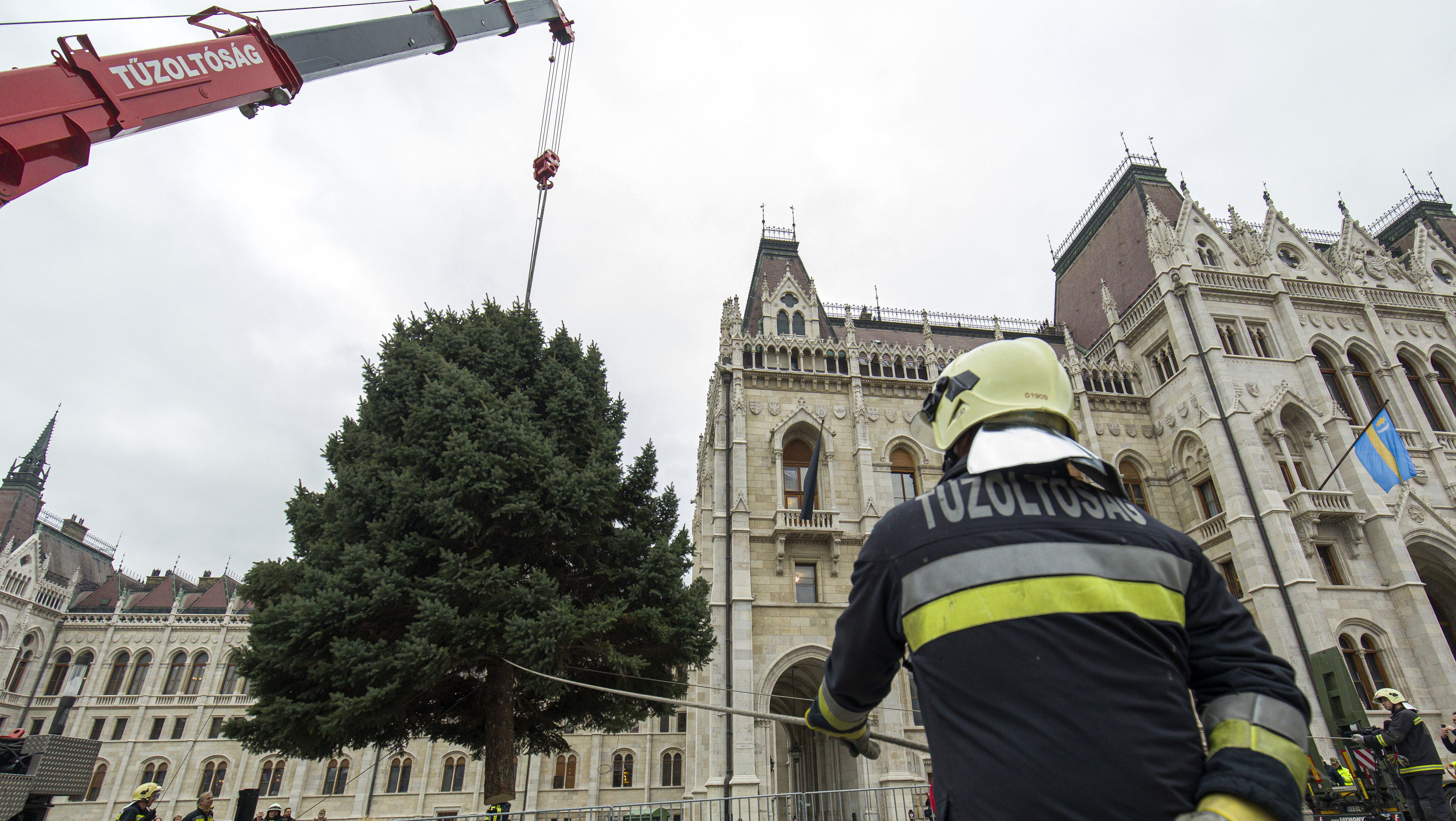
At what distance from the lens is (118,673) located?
4034 cm

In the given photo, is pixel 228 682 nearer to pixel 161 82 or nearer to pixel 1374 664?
pixel 161 82

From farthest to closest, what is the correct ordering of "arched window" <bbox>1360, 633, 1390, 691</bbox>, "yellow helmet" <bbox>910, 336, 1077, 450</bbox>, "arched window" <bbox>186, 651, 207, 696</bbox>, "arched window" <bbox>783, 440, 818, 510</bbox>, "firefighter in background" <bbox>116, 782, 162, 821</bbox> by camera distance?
"arched window" <bbox>186, 651, 207, 696</bbox> < "arched window" <bbox>783, 440, 818, 510</bbox> < "arched window" <bbox>1360, 633, 1390, 691</bbox> < "firefighter in background" <bbox>116, 782, 162, 821</bbox> < "yellow helmet" <bbox>910, 336, 1077, 450</bbox>

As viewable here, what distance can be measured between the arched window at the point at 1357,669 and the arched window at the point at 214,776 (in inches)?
1914

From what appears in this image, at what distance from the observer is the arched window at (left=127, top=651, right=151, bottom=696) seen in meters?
39.8

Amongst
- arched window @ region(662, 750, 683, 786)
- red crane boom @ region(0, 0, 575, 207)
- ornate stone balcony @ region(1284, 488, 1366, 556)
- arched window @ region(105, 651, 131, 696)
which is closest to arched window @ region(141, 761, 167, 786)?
arched window @ region(105, 651, 131, 696)

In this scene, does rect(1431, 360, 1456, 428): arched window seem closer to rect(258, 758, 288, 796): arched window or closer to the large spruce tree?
the large spruce tree

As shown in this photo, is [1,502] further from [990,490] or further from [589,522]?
[990,490]

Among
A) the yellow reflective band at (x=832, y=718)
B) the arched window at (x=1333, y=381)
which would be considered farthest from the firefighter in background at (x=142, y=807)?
the arched window at (x=1333, y=381)

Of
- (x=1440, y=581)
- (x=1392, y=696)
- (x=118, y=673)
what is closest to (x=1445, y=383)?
(x=1440, y=581)

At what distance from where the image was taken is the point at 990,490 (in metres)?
2.06

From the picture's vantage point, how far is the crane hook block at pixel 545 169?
20.9 m

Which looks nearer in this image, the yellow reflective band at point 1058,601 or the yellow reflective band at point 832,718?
the yellow reflective band at point 1058,601

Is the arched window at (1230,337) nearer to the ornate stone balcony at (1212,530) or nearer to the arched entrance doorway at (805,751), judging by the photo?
the ornate stone balcony at (1212,530)

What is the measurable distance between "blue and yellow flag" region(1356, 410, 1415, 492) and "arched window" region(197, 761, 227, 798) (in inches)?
2014
